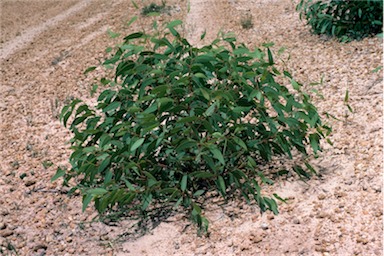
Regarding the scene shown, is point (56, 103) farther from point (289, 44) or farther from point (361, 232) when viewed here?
point (361, 232)

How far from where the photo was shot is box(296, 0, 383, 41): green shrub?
18.4 ft

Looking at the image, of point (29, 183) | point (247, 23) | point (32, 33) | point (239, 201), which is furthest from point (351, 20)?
point (32, 33)

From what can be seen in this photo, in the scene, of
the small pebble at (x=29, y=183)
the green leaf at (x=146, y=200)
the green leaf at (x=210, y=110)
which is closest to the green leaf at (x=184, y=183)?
the green leaf at (x=146, y=200)

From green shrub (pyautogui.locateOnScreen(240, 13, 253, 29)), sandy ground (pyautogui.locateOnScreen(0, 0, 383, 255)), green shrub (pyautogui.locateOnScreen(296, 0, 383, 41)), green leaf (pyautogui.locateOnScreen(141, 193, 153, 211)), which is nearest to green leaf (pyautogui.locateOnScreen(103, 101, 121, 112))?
green leaf (pyautogui.locateOnScreen(141, 193, 153, 211))

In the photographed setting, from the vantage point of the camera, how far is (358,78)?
187 inches

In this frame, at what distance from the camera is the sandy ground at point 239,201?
2.97 metres

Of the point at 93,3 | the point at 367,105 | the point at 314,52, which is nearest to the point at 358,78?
the point at 367,105

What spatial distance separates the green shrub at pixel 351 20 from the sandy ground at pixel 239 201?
17 centimetres

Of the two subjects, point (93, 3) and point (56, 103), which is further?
point (93, 3)

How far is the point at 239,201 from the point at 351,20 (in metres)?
3.44

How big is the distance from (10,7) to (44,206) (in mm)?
9127

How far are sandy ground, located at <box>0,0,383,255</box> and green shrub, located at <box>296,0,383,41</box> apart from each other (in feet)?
0.56

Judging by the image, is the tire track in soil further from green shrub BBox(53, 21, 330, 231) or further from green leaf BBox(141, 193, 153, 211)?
green leaf BBox(141, 193, 153, 211)

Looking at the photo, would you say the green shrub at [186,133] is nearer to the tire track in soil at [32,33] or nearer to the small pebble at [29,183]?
the small pebble at [29,183]
